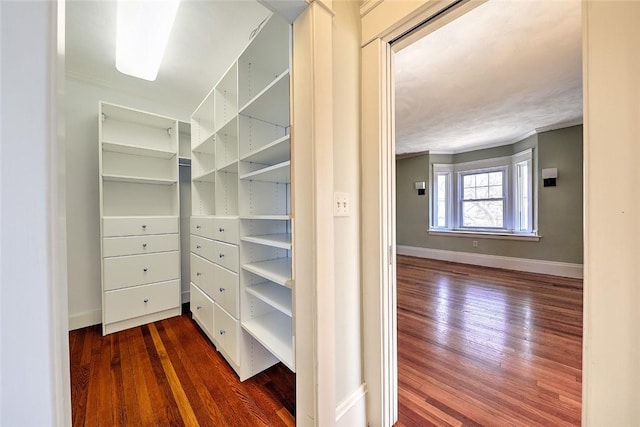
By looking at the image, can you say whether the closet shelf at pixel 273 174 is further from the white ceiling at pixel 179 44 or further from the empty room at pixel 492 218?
the white ceiling at pixel 179 44

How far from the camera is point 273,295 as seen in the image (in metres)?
1.56

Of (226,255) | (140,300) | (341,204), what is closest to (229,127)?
(226,255)

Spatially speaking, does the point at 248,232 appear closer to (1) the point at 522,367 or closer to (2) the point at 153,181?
(2) the point at 153,181

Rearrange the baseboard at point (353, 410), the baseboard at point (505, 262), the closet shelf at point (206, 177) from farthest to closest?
the baseboard at point (505, 262)
the closet shelf at point (206, 177)
the baseboard at point (353, 410)

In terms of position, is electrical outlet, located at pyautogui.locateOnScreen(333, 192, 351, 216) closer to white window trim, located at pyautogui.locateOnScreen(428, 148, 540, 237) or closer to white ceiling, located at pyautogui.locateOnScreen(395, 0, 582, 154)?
white ceiling, located at pyautogui.locateOnScreen(395, 0, 582, 154)

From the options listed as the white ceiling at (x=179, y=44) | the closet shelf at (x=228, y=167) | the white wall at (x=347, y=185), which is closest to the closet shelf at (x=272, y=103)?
the white wall at (x=347, y=185)

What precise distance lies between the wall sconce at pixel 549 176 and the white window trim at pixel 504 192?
0.25 metres

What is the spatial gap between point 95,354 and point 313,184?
91.5 inches

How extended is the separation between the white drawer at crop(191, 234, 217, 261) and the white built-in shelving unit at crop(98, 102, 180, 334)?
1.21ft

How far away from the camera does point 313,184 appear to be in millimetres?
1038

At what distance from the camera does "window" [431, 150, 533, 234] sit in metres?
4.42

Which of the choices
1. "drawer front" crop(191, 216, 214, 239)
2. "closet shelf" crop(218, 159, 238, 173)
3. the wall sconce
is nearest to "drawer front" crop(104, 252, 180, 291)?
"drawer front" crop(191, 216, 214, 239)

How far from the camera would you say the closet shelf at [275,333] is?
1.36 m

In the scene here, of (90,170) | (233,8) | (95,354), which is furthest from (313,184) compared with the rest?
(90,170)
